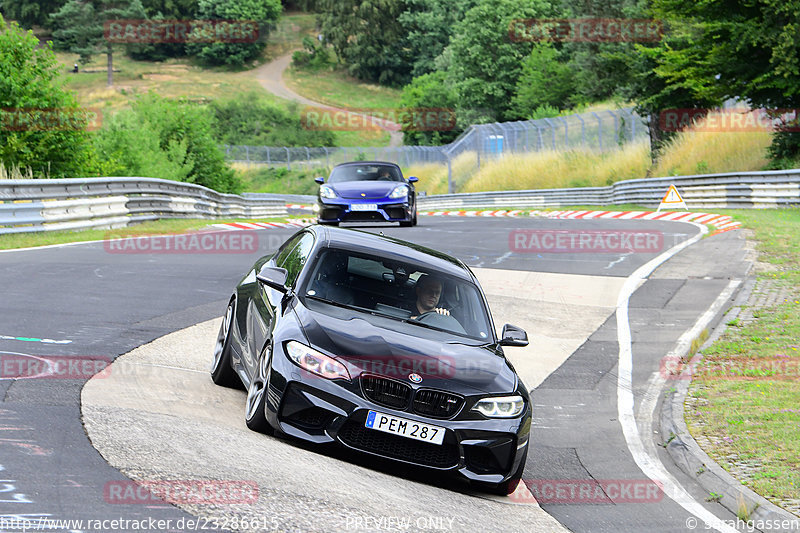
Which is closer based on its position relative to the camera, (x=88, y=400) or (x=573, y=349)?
(x=88, y=400)

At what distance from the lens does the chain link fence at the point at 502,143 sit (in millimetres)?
46656

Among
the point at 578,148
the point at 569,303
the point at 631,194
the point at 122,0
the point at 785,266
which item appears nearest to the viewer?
the point at 569,303

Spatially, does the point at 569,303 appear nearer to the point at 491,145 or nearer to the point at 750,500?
the point at 750,500

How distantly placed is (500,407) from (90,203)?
16.6m

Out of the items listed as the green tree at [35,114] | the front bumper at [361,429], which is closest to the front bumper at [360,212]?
the green tree at [35,114]

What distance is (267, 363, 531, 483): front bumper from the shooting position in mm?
6195

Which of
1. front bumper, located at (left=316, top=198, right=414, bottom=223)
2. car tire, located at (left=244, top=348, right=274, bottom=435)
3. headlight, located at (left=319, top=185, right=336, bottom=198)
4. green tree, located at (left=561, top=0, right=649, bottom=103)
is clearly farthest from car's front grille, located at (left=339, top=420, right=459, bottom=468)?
green tree, located at (left=561, top=0, right=649, bottom=103)

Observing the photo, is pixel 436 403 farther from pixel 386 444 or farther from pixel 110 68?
pixel 110 68

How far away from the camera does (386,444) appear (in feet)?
20.4

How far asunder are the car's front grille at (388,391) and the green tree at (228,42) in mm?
134956

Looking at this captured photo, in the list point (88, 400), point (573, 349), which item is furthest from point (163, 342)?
point (573, 349)

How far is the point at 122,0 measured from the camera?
12331cm

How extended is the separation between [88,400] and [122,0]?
4941 inches

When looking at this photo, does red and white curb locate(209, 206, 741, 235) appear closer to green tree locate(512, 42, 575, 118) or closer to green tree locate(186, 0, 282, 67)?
green tree locate(512, 42, 575, 118)
